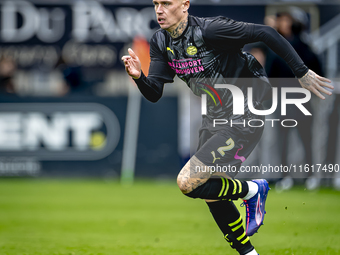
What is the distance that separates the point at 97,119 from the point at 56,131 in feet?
2.84

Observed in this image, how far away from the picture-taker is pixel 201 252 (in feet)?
17.6

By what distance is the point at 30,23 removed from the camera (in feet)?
44.3

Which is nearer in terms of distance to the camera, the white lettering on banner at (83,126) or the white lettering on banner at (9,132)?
the white lettering on banner at (9,132)

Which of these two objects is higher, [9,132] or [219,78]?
[219,78]

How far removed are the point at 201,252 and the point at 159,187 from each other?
5.81 metres

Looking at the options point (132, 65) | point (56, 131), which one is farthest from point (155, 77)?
point (56, 131)

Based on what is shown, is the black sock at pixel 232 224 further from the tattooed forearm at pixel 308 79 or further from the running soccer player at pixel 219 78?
the tattooed forearm at pixel 308 79

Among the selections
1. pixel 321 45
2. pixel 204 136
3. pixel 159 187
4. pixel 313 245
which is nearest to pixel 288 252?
pixel 313 245

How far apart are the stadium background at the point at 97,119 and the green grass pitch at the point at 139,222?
0.05m

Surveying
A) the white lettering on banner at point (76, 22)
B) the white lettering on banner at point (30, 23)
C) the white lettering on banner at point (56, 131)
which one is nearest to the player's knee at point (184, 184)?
the white lettering on banner at point (56, 131)

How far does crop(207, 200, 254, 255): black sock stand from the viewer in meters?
4.57

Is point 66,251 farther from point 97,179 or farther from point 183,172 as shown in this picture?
point 97,179

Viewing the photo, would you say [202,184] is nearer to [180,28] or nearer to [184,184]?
[184,184]

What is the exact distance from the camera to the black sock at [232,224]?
4570mm
